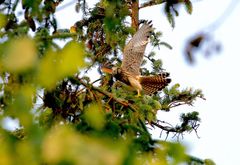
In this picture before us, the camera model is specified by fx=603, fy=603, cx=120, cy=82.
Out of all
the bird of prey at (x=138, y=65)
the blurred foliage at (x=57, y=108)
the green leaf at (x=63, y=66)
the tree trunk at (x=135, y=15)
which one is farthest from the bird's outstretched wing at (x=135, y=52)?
the green leaf at (x=63, y=66)

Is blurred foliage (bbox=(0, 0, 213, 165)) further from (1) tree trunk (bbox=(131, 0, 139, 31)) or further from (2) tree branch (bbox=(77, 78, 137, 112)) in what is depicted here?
(1) tree trunk (bbox=(131, 0, 139, 31))

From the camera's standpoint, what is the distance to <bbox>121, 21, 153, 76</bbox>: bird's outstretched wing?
874cm

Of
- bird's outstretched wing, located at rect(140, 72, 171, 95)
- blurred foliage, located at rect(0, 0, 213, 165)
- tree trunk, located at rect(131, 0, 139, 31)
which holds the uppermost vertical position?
tree trunk, located at rect(131, 0, 139, 31)

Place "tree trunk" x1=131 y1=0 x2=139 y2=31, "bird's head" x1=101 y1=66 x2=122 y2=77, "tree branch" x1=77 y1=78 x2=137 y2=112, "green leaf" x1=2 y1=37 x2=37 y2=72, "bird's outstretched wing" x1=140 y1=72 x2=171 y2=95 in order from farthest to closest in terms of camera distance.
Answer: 1. "tree trunk" x1=131 y1=0 x2=139 y2=31
2. "bird's outstretched wing" x1=140 y1=72 x2=171 y2=95
3. "bird's head" x1=101 y1=66 x2=122 y2=77
4. "tree branch" x1=77 y1=78 x2=137 y2=112
5. "green leaf" x1=2 y1=37 x2=37 y2=72

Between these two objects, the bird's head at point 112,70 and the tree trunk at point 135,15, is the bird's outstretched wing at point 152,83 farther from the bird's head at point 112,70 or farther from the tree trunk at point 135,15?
the tree trunk at point 135,15

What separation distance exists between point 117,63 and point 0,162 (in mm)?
8534

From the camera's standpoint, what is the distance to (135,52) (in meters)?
8.91

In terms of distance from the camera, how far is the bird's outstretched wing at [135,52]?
28.7ft

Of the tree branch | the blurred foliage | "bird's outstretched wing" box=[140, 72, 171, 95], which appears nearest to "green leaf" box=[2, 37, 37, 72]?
the blurred foliage

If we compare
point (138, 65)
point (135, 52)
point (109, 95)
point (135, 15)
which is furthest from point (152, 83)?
point (109, 95)

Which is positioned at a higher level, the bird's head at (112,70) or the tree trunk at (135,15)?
the tree trunk at (135,15)


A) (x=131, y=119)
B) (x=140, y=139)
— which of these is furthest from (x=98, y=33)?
(x=140, y=139)

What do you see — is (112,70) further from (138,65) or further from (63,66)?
(63,66)

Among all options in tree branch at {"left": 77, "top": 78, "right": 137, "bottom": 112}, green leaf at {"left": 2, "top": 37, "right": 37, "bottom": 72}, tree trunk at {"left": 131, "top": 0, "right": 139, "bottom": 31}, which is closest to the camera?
green leaf at {"left": 2, "top": 37, "right": 37, "bottom": 72}
